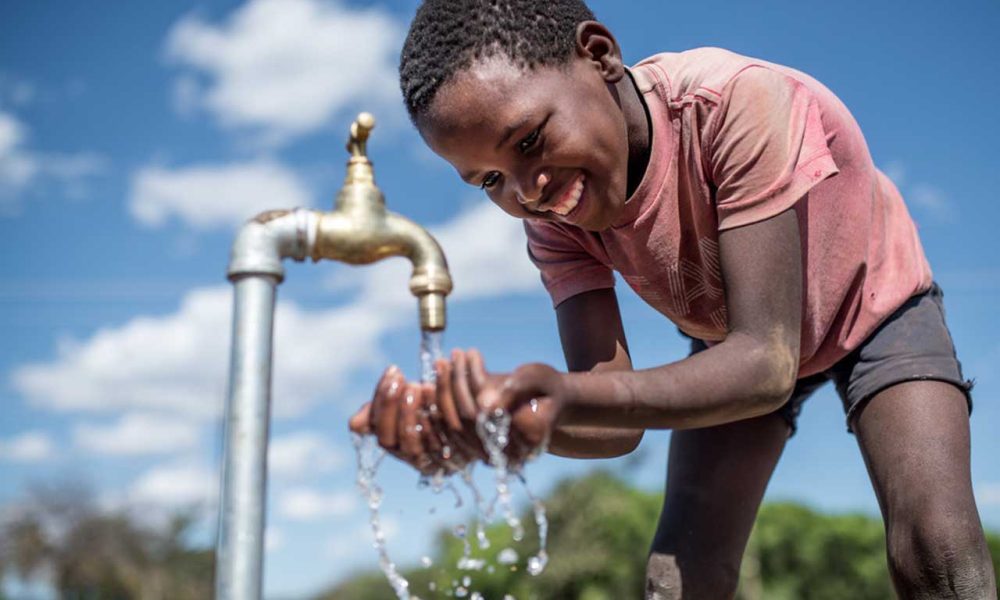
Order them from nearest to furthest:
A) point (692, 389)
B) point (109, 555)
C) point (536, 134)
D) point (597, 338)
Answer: point (692, 389) → point (536, 134) → point (597, 338) → point (109, 555)

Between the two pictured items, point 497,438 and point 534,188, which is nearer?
point 497,438

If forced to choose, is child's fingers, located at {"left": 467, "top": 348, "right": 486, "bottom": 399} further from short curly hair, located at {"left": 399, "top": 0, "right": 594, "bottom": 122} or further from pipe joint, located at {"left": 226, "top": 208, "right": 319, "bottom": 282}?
short curly hair, located at {"left": 399, "top": 0, "right": 594, "bottom": 122}

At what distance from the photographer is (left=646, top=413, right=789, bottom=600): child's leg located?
2871 millimetres

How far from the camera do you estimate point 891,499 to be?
2449 mm

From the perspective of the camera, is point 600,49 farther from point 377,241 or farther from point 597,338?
point 597,338

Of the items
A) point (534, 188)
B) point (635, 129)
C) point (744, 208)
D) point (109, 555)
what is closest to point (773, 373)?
point (744, 208)

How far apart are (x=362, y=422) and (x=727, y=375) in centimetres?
69

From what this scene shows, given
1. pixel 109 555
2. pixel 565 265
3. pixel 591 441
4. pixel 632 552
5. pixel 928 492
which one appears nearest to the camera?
pixel 928 492

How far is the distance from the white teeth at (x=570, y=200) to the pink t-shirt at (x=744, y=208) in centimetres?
21

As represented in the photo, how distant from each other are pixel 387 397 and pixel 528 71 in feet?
2.62

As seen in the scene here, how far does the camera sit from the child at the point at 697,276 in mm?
1810

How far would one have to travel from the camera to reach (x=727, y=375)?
1882mm

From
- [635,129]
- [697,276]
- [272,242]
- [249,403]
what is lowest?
[249,403]

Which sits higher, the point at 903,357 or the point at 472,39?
the point at 472,39
